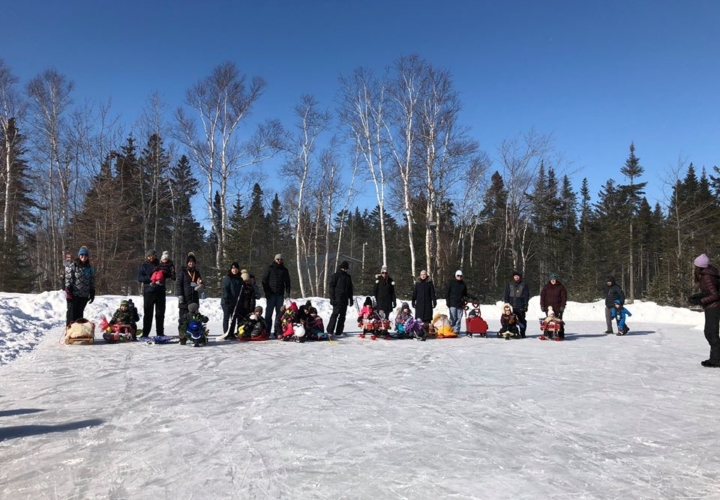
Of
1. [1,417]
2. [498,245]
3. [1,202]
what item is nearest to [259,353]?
[1,417]

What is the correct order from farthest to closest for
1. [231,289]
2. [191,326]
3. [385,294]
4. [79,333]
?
[385,294], [231,289], [191,326], [79,333]

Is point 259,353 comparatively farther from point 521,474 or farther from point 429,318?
point 521,474

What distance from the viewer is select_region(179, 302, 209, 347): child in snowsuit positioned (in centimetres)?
945

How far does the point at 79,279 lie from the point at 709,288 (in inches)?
455

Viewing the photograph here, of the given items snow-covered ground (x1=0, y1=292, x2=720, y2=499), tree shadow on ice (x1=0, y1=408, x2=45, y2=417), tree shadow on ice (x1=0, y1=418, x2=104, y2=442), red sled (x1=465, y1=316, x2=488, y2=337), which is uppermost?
red sled (x1=465, y1=316, x2=488, y2=337)

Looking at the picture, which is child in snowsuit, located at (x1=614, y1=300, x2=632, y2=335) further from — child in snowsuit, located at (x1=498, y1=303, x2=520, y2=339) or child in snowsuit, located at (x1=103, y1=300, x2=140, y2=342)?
child in snowsuit, located at (x1=103, y1=300, x2=140, y2=342)

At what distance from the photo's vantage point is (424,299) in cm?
1192

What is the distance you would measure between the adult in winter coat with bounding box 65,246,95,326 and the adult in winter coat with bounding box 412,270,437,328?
742 cm

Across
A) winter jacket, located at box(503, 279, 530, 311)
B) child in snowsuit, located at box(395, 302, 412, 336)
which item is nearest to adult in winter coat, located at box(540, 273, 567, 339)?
winter jacket, located at box(503, 279, 530, 311)

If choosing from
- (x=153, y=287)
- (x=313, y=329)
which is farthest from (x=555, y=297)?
(x=153, y=287)

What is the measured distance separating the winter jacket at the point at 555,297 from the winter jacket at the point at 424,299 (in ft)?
9.49

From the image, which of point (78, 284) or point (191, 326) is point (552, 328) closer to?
point (191, 326)

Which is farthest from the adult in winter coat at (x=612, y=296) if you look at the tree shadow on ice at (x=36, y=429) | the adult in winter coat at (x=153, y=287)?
the tree shadow on ice at (x=36, y=429)

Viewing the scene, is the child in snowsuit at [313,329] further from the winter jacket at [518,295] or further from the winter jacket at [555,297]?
the winter jacket at [555,297]
